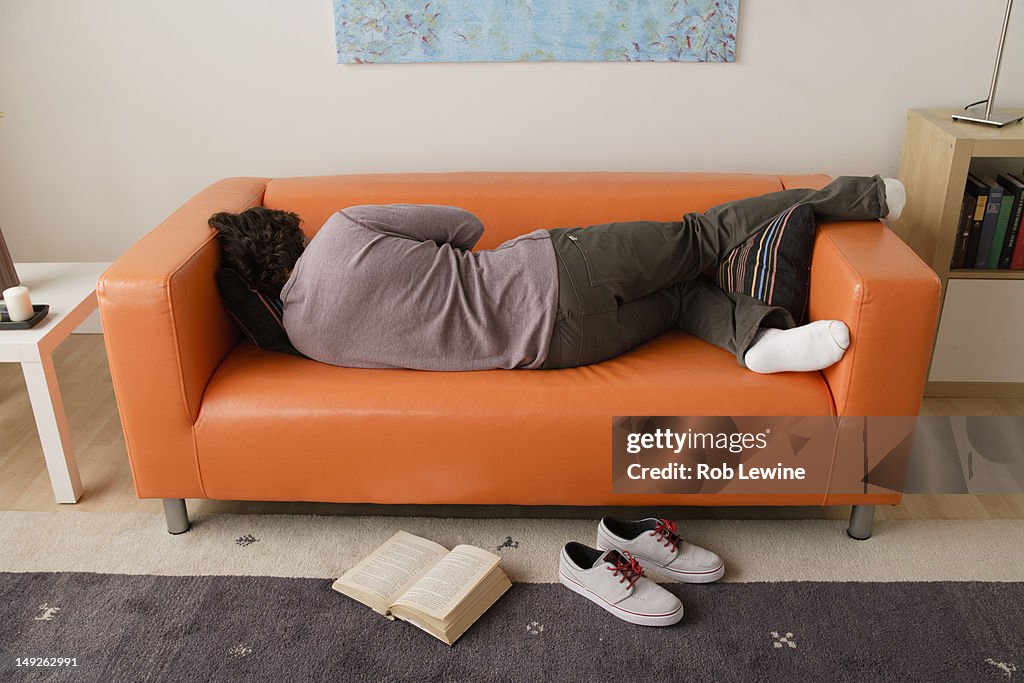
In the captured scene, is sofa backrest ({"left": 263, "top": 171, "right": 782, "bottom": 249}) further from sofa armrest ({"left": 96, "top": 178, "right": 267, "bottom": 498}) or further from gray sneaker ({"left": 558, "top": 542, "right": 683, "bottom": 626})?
gray sneaker ({"left": 558, "top": 542, "right": 683, "bottom": 626})

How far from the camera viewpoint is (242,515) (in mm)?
2129

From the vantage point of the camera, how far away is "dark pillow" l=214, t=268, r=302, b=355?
2.03 meters

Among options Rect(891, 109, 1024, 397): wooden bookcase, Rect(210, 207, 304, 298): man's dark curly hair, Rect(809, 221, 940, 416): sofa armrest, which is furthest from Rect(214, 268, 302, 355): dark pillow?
Rect(891, 109, 1024, 397): wooden bookcase

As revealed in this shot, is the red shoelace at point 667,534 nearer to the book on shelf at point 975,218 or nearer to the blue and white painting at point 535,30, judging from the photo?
the book on shelf at point 975,218

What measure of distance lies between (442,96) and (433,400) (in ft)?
3.96

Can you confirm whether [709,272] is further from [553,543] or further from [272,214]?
[272,214]

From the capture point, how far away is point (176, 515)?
2045mm

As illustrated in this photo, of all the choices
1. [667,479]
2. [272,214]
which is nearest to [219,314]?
[272,214]

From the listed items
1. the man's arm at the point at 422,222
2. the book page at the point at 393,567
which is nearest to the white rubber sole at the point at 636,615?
the book page at the point at 393,567

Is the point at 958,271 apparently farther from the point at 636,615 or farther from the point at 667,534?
the point at 636,615

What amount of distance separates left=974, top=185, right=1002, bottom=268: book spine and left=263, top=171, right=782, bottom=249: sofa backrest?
60 centimetres

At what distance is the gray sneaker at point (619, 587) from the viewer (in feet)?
5.76

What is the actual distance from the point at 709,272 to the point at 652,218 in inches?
9.7

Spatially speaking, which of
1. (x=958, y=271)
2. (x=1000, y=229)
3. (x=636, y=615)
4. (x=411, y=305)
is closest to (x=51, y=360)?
(x=411, y=305)
